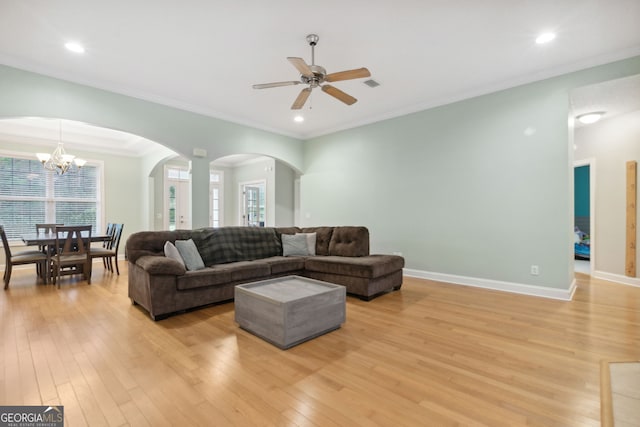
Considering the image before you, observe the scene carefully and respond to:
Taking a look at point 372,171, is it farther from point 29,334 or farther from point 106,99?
point 29,334

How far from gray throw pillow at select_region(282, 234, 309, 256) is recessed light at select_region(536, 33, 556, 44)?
3.85m

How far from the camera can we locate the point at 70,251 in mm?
4750

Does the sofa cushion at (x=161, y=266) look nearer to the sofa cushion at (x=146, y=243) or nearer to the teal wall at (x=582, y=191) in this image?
the sofa cushion at (x=146, y=243)

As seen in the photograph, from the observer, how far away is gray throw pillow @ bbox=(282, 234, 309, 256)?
4.73 meters

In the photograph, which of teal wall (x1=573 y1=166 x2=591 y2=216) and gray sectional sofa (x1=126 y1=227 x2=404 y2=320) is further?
teal wall (x1=573 y1=166 x2=591 y2=216)

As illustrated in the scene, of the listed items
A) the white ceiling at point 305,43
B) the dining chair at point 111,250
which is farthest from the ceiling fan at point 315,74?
the dining chair at point 111,250

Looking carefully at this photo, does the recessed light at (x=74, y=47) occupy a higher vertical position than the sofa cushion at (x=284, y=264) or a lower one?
higher

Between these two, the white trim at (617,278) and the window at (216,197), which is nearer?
the white trim at (617,278)

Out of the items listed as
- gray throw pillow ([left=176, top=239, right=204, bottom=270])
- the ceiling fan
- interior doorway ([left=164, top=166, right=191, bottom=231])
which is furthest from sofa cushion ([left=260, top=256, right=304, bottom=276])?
interior doorway ([left=164, top=166, right=191, bottom=231])

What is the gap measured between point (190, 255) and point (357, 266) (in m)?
2.10

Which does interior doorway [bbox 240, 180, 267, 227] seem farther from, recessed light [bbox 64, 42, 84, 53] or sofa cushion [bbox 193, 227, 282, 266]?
recessed light [bbox 64, 42, 84, 53]

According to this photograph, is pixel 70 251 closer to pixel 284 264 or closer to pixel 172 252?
pixel 172 252

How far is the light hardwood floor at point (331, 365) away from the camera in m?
1.61

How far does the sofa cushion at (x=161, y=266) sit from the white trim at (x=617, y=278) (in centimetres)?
655
